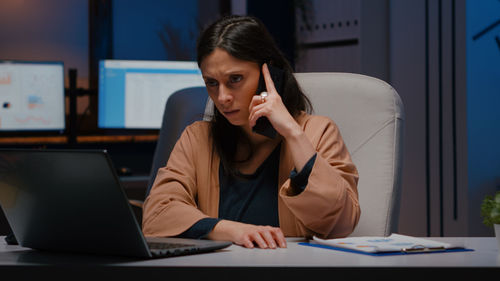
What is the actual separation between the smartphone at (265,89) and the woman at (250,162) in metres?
0.01

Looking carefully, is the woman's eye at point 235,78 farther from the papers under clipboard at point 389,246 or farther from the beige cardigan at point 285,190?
the papers under clipboard at point 389,246

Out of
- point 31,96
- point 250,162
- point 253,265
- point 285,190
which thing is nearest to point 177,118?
point 250,162

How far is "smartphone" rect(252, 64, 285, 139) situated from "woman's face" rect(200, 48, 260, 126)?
1cm

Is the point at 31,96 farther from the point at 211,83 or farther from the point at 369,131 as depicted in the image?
the point at 369,131

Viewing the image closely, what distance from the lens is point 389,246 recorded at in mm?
895

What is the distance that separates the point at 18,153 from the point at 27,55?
118 inches

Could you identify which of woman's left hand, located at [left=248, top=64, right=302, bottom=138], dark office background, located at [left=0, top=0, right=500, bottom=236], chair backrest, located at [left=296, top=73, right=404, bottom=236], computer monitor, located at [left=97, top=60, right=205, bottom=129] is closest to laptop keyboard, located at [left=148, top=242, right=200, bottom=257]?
woman's left hand, located at [left=248, top=64, right=302, bottom=138]

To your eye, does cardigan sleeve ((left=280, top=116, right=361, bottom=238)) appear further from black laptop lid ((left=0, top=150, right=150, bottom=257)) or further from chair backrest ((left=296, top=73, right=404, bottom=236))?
black laptop lid ((left=0, top=150, right=150, bottom=257))

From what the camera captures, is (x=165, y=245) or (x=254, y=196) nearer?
(x=165, y=245)

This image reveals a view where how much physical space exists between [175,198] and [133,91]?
1994 millimetres

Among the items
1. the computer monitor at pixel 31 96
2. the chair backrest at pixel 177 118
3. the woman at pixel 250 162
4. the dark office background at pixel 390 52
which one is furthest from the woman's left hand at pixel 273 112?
the computer monitor at pixel 31 96

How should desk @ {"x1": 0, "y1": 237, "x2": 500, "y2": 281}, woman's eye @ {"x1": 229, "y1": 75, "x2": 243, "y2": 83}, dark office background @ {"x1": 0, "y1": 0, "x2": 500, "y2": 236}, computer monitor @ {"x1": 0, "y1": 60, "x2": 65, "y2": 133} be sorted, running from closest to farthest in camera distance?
desk @ {"x1": 0, "y1": 237, "x2": 500, "y2": 281} → woman's eye @ {"x1": 229, "y1": 75, "x2": 243, "y2": 83} → dark office background @ {"x1": 0, "y1": 0, "x2": 500, "y2": 236} → computer monitor @ {"x1": 0, "y1": 60, "x2": 65, "y2": 133}

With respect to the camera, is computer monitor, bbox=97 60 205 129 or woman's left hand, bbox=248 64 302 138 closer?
woman's left hand, bbox=248 64 302 138

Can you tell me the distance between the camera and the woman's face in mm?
1495
